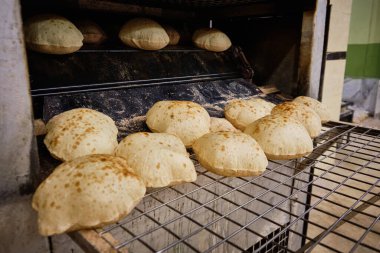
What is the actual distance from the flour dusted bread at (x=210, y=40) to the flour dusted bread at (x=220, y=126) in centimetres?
99

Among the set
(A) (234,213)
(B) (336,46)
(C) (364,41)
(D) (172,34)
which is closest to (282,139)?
(A) (234,213)

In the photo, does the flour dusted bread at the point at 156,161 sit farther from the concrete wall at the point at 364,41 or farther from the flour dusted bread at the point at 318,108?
the concrete wall at the point at 364,41

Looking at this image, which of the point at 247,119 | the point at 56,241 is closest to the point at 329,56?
the point at 247,119

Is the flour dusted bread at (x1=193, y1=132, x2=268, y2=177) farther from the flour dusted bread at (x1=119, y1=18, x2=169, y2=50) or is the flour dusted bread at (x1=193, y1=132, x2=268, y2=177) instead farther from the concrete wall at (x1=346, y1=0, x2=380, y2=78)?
the concrete wall at (x1=346, y1=0, x2=380, y2=78)

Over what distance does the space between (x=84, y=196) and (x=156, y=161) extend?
0.36m

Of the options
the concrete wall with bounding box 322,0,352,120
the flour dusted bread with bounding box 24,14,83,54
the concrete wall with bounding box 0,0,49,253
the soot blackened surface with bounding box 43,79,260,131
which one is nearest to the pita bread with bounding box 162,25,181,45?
the soot blackened surface with bounding box 43,79,260,131

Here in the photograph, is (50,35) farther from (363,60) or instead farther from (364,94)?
(364,94)

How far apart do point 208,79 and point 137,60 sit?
61cm

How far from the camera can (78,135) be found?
4.46 feet

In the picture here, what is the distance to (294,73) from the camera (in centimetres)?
261

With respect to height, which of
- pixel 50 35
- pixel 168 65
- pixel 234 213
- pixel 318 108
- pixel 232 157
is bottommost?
pixel 234 213

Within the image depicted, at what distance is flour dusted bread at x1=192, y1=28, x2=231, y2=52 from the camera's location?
264cm

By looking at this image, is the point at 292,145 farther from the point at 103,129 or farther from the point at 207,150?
the point at 103,129

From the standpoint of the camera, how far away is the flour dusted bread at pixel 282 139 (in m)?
1.64
